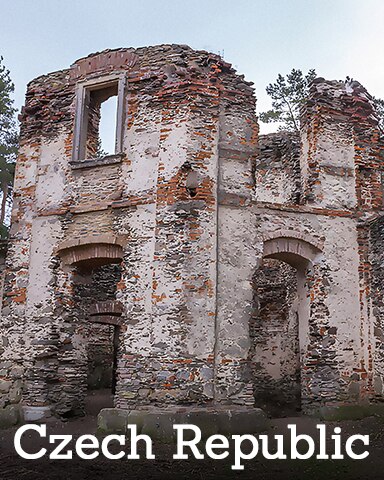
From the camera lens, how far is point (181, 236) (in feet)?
32.6

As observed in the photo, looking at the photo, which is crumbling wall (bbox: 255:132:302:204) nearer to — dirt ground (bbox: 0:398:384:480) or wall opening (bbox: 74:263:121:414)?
wall opening (bbox: 74:263:121:414)

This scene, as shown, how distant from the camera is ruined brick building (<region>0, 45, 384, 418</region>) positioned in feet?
31.9

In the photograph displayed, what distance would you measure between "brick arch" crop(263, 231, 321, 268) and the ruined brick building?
A: 3 cm

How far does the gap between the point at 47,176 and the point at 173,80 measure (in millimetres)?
3166

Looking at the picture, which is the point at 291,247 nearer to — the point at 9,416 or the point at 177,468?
the point at 177,468

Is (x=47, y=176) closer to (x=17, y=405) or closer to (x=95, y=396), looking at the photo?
(x=17, y=405)

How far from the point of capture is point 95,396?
15.2 meters

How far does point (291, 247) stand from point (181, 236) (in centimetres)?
222

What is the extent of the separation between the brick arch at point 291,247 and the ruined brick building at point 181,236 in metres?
0.03

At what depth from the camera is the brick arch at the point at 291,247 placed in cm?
1062

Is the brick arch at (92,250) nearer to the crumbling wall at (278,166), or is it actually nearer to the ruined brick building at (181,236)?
the ruined brick building at (181,236)

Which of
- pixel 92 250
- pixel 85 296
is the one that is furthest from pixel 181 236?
pixel 85 296

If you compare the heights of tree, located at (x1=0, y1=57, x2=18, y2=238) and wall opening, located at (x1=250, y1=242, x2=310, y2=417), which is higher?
tree, located at (x1=0, y1=57, x2=18, y2=238)

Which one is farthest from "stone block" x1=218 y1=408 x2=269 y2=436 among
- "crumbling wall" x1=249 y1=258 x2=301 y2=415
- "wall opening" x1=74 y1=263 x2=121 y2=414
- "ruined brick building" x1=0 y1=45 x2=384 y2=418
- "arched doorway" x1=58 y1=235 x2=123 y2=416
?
"crumbling wall" x1=249 y1=258 x2=301 y2=415
